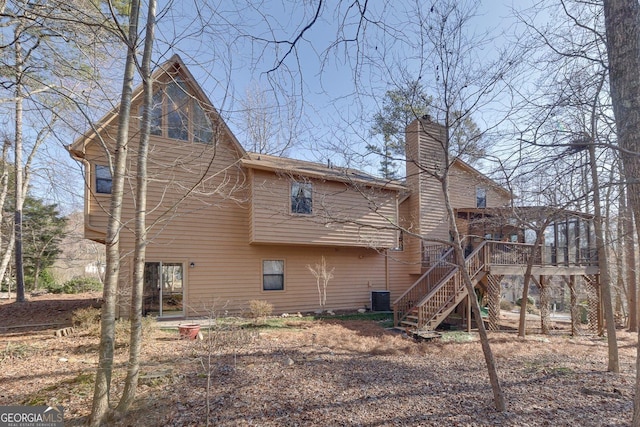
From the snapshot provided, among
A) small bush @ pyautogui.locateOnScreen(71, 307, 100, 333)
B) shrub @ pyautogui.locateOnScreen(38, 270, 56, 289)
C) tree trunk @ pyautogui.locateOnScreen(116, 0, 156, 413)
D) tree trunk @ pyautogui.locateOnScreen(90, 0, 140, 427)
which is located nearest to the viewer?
tree trunk @ pyautogui.locateOnScreen(90, 0, 140, 427)

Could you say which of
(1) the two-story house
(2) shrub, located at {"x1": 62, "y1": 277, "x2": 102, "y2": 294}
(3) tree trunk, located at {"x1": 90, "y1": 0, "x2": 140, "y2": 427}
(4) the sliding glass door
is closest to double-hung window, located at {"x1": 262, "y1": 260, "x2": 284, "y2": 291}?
(1) the two-story house

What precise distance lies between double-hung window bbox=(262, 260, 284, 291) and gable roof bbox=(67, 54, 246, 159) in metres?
4.11

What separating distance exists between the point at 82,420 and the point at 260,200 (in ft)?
24.3

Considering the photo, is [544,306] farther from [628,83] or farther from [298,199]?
[628,83]

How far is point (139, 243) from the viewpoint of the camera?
145 inches

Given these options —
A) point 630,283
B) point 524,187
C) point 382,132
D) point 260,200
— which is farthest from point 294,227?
point 630,283

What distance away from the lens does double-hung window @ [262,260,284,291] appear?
11195 mm

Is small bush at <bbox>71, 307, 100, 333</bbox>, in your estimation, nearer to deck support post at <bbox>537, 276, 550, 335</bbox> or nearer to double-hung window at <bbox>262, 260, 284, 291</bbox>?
double-hung window at <bbox>262, 260, 284, 291</bbox>

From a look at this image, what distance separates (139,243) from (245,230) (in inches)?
283

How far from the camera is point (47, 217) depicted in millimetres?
18344

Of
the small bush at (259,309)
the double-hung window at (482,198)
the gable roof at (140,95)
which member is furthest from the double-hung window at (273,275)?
the double-hung window at (482,198)

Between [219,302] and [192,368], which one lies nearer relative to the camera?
[192,368]

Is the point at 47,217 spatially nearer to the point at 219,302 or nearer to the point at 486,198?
the point at 219,302

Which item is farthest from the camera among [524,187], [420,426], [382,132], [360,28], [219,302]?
[219,302]
